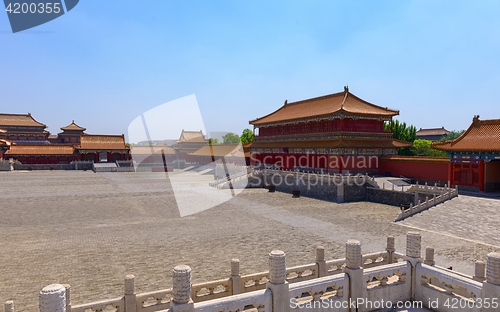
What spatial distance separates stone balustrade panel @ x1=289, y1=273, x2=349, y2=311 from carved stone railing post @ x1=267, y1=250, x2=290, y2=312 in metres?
0.23

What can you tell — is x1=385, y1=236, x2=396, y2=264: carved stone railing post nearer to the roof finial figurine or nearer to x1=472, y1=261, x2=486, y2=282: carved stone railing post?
x1=472, y1=261, x2=486, y2=282: carved stone railing post

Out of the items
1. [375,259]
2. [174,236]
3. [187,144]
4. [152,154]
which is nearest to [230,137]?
[187,144]

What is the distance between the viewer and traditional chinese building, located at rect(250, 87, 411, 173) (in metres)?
34.4

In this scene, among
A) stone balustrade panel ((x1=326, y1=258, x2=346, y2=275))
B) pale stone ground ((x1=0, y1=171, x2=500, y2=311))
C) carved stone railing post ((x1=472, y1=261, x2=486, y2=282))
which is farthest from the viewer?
pale stone ground ((x1=0, y1=171, x2=500, y2=311))

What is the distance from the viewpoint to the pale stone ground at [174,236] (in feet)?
38.4

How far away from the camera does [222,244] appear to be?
15578 mm

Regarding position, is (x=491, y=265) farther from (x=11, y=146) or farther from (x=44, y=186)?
(x=11, y=146)

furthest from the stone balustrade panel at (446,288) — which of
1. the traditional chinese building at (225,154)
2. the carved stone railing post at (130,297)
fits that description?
the traditional chinese building at (225,154)

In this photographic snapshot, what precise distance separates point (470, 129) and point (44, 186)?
133 feet

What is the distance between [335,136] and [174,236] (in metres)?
23.3

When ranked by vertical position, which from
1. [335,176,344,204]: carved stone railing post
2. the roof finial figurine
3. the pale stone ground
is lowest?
the pale stone ground

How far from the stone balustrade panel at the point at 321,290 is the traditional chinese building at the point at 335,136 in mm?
26280

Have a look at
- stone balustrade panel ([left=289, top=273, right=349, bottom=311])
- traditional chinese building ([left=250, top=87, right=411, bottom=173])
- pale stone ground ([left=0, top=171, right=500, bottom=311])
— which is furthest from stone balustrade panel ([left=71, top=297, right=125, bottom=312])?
traditional chinese building ([left=250, top=87, right=411, bottom=173])

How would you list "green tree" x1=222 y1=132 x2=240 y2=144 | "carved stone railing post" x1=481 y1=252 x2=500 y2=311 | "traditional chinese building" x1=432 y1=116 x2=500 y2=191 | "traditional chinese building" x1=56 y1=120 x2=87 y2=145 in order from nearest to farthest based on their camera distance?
1. "carved stone railing post" x1=481 y1=252 x2=500 y2=311
2. "traditional chinese building" x1=432 y1=116 x2=500 y2=191
3. "traditional chinese building" x1=56 y1=120 x2=87 y2=145
4. "green tree" x1=222 y1=132 x2=240 y2=144
